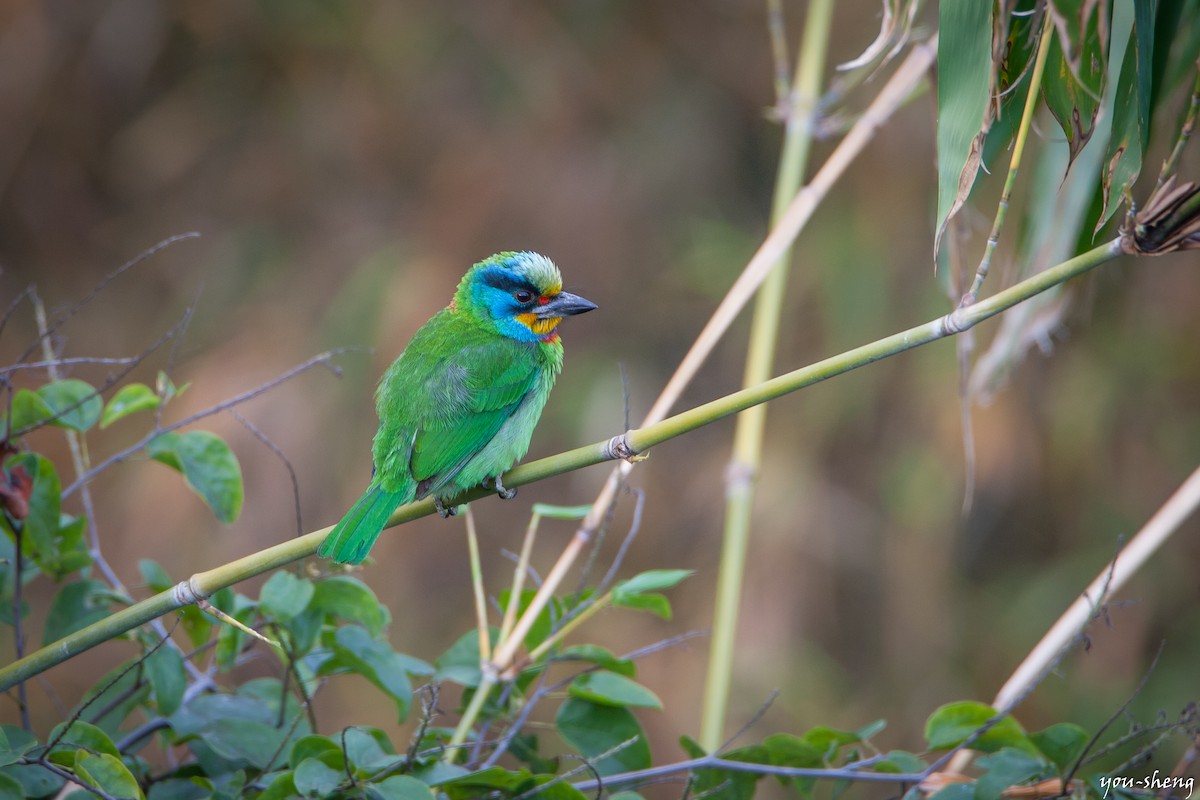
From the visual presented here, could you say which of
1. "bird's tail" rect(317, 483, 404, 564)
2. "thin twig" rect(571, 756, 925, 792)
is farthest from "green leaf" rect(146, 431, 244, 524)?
"thin twig" rect(571, 756, 925, 792)

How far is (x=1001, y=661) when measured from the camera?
5.14 m

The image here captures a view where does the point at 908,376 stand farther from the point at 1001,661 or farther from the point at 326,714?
the point at 326,714

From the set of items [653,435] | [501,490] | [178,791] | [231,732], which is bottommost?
[178,791]

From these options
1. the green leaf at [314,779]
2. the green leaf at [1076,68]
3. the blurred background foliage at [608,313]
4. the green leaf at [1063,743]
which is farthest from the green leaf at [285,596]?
the blurred background foliage at [608,313]

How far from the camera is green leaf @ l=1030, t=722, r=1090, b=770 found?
1754mm

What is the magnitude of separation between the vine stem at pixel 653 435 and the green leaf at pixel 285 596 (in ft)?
0.48

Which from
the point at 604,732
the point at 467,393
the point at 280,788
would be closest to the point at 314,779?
the point at 280,788

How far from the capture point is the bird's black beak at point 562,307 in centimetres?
274

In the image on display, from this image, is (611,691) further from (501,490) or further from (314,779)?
(314,779)

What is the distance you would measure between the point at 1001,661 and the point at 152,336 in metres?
4.62

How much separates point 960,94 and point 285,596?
4.25 feet

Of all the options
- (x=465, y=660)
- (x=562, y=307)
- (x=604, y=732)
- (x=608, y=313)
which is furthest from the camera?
(x=608, y=313)

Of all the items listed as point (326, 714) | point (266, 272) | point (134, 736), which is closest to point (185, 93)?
point (266, 272)

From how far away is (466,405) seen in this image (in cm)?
246
